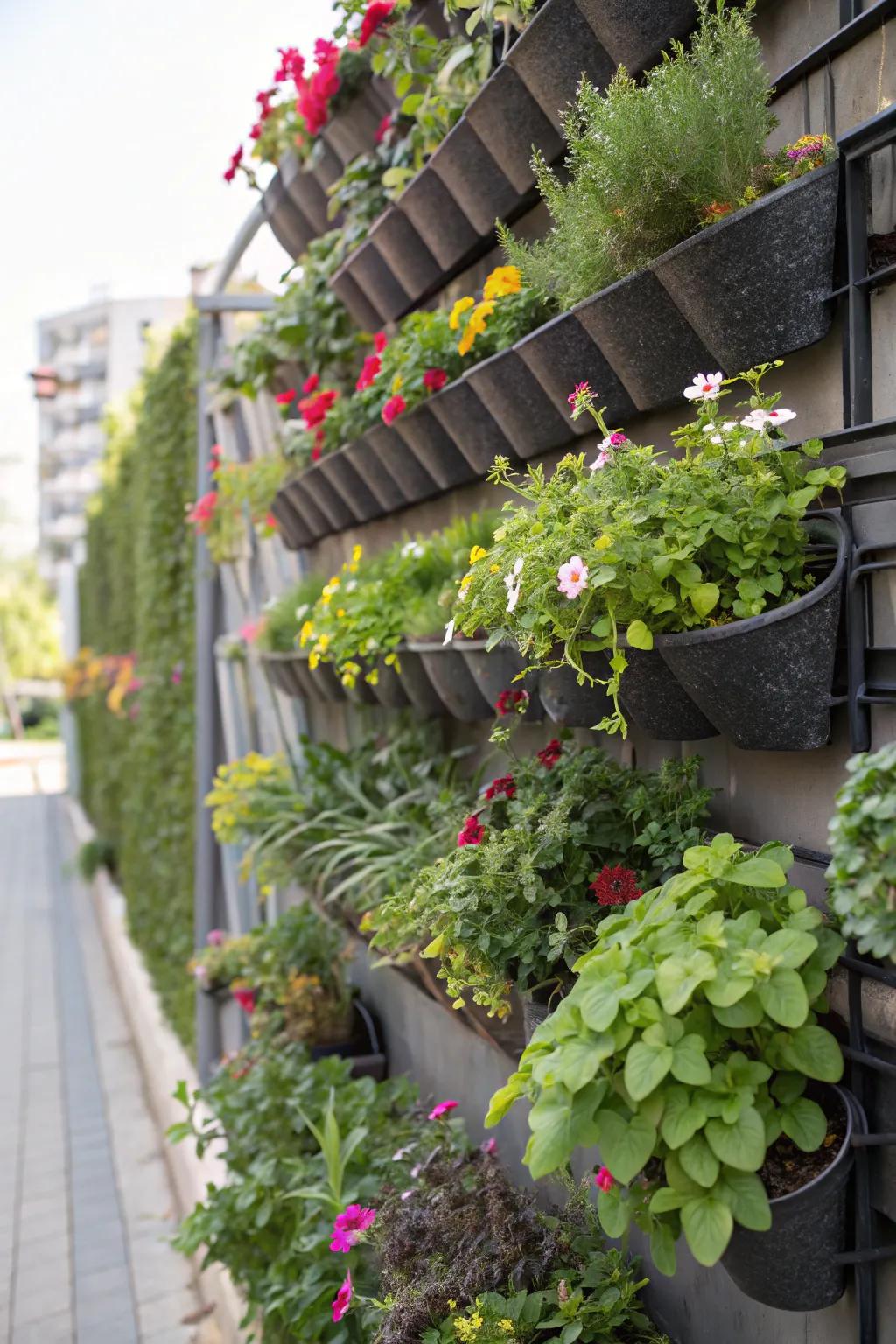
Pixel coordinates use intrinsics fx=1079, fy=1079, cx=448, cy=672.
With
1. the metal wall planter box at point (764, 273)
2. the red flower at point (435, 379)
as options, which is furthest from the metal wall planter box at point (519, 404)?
the metal wall planter box at point (764, 273)

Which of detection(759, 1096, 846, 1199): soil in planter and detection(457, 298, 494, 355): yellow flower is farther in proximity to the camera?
detection(457, 298, 494, 355): yellow flower

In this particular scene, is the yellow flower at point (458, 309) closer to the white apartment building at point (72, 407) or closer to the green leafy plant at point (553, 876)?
the green leafy plant at point (553, 876)

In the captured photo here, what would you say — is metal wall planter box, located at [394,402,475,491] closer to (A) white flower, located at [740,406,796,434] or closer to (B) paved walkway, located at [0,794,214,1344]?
(A) white flower, located at [740,406,796,434]

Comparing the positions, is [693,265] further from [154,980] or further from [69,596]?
[69,596]

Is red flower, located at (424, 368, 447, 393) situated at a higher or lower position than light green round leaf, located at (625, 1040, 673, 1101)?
higher

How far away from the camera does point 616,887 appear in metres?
1.31

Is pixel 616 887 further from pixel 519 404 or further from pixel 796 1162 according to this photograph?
pixel 519 404

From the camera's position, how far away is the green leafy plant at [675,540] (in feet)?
3.63

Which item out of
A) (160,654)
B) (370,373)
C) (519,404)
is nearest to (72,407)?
(160,654)

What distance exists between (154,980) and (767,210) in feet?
18.2

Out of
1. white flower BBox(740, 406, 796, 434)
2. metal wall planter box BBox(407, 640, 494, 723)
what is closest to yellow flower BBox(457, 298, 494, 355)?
metal wall planter box BBox(407, 640, 494, 723)

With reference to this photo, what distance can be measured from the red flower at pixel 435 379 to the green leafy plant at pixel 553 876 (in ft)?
2.93

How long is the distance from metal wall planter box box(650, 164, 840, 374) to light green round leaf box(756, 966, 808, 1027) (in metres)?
0.65

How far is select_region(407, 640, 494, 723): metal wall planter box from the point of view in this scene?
187 cm
